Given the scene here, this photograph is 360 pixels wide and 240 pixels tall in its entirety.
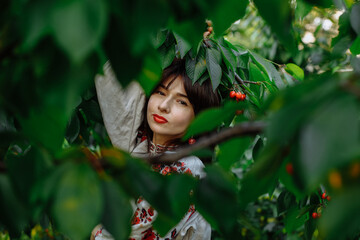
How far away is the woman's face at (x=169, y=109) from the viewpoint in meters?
1.59

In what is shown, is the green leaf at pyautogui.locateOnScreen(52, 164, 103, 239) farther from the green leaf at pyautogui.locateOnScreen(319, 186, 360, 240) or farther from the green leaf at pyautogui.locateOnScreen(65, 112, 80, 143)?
the green leaf at pyautogui.locateOnScreen(65, 112, 80, 143)

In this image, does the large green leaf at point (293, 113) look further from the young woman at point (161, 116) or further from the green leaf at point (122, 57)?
the young woman at point (161, 116)

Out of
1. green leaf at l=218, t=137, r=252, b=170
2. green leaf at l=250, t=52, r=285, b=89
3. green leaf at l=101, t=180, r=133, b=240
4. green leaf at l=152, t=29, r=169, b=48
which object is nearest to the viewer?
green leaf at l=101, t=180, r=133, b=240

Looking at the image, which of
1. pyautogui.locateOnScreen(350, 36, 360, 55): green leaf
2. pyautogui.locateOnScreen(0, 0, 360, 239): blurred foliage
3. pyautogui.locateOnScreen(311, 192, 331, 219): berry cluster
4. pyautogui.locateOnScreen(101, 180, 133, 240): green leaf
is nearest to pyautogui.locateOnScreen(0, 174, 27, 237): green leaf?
pyautogui.locateOnScreen(0, 0, 360, 239): blurred foliage

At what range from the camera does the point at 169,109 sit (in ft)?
5.23

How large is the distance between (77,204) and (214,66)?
0.99 metres

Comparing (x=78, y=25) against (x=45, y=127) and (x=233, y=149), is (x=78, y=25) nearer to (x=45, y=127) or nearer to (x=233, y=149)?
(x=45, y=127)

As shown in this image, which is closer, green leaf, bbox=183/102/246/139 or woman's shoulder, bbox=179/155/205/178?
green leaf, bbox=183/102/246/139

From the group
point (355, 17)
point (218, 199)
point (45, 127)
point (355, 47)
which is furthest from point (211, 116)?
point (355, 47)

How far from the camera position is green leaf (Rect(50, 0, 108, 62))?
0.37 m

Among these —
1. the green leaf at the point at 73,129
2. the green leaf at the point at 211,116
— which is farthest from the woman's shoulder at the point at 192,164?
the green leaf at the point at 211,116

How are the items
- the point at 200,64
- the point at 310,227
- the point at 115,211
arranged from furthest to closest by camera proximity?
the point at 200,64 < the point at 310,227 < the point at 115,211

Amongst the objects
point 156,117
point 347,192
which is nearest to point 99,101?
point 156,117

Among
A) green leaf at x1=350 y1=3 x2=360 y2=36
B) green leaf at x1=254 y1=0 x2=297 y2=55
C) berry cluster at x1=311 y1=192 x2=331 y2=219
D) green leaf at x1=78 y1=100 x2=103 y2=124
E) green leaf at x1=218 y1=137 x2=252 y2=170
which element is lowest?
berry cluster at x1=311 y1=192 x2=331 y2=219
